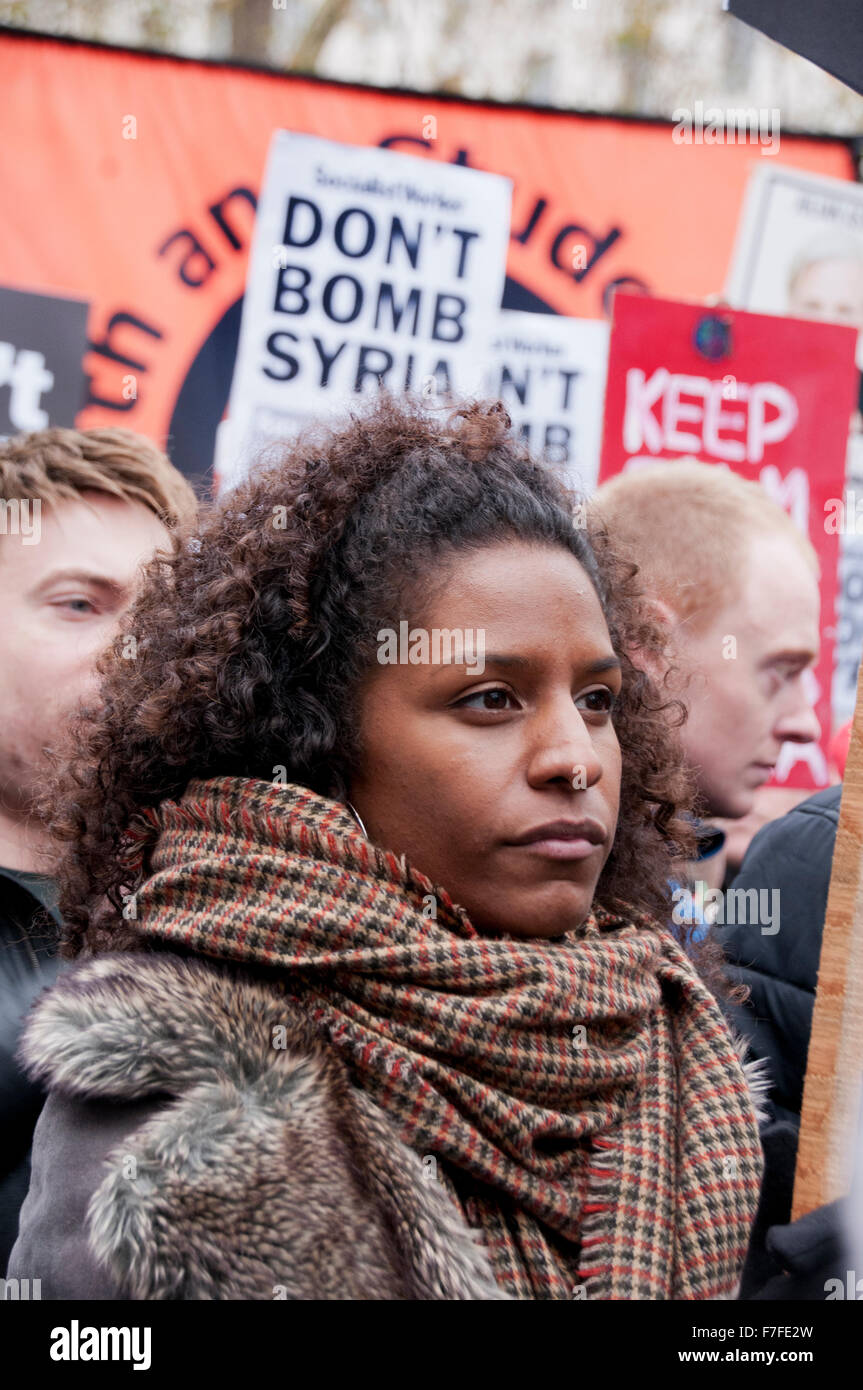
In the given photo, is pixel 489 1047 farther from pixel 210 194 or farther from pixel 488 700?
pixel 210 194

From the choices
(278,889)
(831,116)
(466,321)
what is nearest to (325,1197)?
(278,889)

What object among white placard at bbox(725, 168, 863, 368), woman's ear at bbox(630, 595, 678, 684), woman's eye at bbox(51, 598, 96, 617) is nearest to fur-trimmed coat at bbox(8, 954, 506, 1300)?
woman's ear at bbox(630, 595, 678, 684)

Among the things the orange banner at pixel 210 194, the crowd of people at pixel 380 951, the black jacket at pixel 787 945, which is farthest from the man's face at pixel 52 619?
the orange banner at pixel 210 194

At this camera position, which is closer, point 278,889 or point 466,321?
point 278,889


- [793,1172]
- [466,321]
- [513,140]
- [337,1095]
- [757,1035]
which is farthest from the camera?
[513,140]

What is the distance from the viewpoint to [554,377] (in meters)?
3.67

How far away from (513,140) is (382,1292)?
4205 mm

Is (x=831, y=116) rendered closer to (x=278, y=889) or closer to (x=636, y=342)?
(x=636, y=342)

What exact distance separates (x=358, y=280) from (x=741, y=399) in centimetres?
109

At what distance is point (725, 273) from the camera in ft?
15.9

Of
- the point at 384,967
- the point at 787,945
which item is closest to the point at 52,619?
the point at 384,967

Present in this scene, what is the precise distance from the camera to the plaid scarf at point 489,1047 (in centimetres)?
140

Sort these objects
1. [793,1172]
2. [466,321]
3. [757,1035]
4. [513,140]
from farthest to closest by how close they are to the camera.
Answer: [513,140], [466,321], [757,1035], [793,1172]

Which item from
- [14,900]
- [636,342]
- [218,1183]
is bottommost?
[218,1183]
